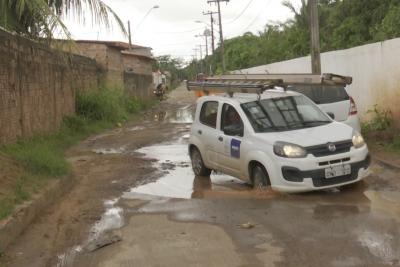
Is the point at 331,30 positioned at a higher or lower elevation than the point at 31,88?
higher

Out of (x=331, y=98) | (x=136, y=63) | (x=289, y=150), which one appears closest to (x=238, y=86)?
(x=289, y=150)

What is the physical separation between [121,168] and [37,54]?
4.64 metres

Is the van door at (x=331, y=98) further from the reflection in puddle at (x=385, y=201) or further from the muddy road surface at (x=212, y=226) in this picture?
the reflection in puddle at (x=385, y=201)

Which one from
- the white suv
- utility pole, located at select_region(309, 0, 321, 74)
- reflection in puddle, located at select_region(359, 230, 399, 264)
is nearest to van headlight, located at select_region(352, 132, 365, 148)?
the white suv

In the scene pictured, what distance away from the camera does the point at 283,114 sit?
941 cm

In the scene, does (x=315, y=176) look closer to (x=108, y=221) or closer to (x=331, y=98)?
(x=108, y=221)

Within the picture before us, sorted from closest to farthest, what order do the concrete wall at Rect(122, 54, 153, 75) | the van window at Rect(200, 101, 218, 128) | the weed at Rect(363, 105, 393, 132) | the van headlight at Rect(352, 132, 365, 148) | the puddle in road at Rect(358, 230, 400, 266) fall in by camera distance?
the puddle in road at Rect(358, 230, 400, 266) → the van headlight at Rect(352, 132, 365, 148) → the van window at Rect(200, 101, 218, 128) → the weed at Rect(363, 105, 393, 132) → the concrete wall at Rect(122, 54, 153, 75)

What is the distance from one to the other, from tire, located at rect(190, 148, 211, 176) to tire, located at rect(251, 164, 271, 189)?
6.05ft

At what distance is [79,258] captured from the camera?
6.19 metres

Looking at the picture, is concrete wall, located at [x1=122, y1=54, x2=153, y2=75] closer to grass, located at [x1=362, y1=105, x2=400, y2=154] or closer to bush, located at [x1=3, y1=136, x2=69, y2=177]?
grass, located at [x1=362, y1=105, x2=400, y2=154]

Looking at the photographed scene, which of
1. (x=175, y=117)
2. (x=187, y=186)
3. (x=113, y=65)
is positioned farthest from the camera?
(x=113, y=65)

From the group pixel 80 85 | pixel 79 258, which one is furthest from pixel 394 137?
pixel 80 85

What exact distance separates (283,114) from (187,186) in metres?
2.13

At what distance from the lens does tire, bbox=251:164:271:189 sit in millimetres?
8766
